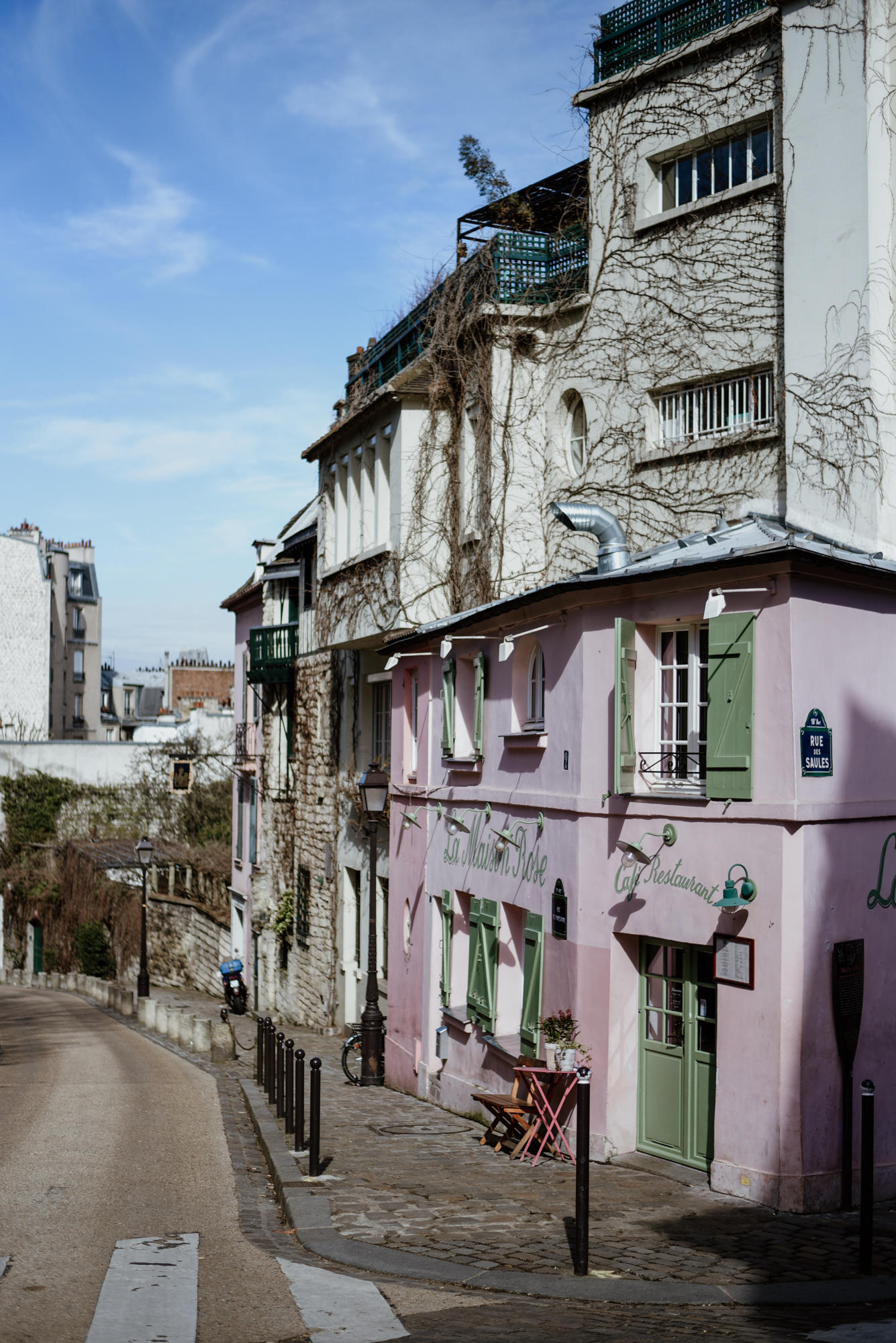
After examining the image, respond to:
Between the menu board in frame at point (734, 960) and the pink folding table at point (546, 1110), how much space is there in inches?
73.5

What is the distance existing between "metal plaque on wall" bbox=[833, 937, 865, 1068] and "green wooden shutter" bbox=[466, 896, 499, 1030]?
15.2 ft

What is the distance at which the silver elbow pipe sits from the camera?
40.8 ft

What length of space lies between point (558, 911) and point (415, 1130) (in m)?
2.99

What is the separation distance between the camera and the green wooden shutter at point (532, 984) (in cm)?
1231

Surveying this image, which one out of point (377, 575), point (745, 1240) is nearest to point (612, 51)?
point (377, 575)

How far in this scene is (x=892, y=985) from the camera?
10.1 meters

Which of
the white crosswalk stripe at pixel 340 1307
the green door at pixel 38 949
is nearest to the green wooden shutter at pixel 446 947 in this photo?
the white crosswalk stripe at pixel 340 1307

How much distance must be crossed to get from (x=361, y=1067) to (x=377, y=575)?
708cm

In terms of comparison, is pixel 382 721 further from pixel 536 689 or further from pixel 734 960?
pixel 734 960

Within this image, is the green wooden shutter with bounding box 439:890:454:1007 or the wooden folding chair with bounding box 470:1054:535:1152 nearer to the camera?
the wooden folding chair with bounding box 470:1054:535:1152

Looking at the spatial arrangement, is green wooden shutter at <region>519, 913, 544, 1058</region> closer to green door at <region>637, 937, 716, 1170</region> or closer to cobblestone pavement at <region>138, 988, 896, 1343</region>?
cobblestone pavement at <region>138, 988, 896, 1343</region>

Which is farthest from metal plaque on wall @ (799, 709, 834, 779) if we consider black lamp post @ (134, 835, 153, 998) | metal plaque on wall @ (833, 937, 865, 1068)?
black lamp post @ (134, 835, 153, 998)

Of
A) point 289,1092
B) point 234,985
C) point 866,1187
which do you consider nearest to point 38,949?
point 234,985

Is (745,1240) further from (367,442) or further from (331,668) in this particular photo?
(331,668)
